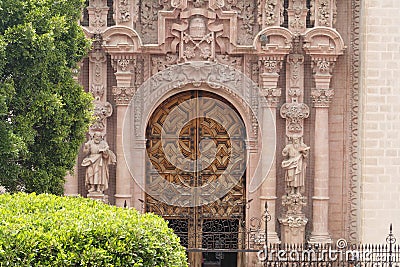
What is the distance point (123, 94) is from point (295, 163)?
3.32m

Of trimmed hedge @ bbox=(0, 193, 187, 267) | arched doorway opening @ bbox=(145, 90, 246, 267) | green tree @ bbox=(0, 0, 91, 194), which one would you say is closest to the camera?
trimmed hedge @ bbox=(0, 193, 187, 267)

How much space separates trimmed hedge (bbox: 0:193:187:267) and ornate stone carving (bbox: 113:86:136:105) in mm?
6384

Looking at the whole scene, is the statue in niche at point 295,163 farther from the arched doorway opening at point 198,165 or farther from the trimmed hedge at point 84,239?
the trimmed hedge at point 84,239

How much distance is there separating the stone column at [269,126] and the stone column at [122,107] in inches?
93.6

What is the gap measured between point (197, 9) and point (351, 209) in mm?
4563

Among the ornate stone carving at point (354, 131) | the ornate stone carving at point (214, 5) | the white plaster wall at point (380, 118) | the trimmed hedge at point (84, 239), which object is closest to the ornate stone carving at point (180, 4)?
the ornate stone carving at point (214, 5)

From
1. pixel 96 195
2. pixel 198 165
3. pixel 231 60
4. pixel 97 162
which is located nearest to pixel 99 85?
pixel 97 162

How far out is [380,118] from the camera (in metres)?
15.3

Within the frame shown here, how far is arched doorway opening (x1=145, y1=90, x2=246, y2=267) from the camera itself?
1599 centimetres

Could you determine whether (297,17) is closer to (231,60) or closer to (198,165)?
(231,60)

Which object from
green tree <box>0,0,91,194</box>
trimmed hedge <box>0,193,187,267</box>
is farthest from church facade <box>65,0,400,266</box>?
trimmed hedge <box>0,193,187,267</box>

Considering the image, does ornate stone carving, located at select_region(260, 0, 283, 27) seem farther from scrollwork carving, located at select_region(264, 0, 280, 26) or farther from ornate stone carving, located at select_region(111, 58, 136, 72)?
ornate stone carving, located at select_region(111, 58, 136, 72)

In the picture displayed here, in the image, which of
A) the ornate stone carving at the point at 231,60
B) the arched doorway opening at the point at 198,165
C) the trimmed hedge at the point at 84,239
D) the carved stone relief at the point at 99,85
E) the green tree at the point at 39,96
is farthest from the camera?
the arched doorway opening at the point at 198,165

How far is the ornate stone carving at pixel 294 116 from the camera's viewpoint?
15.7 m
